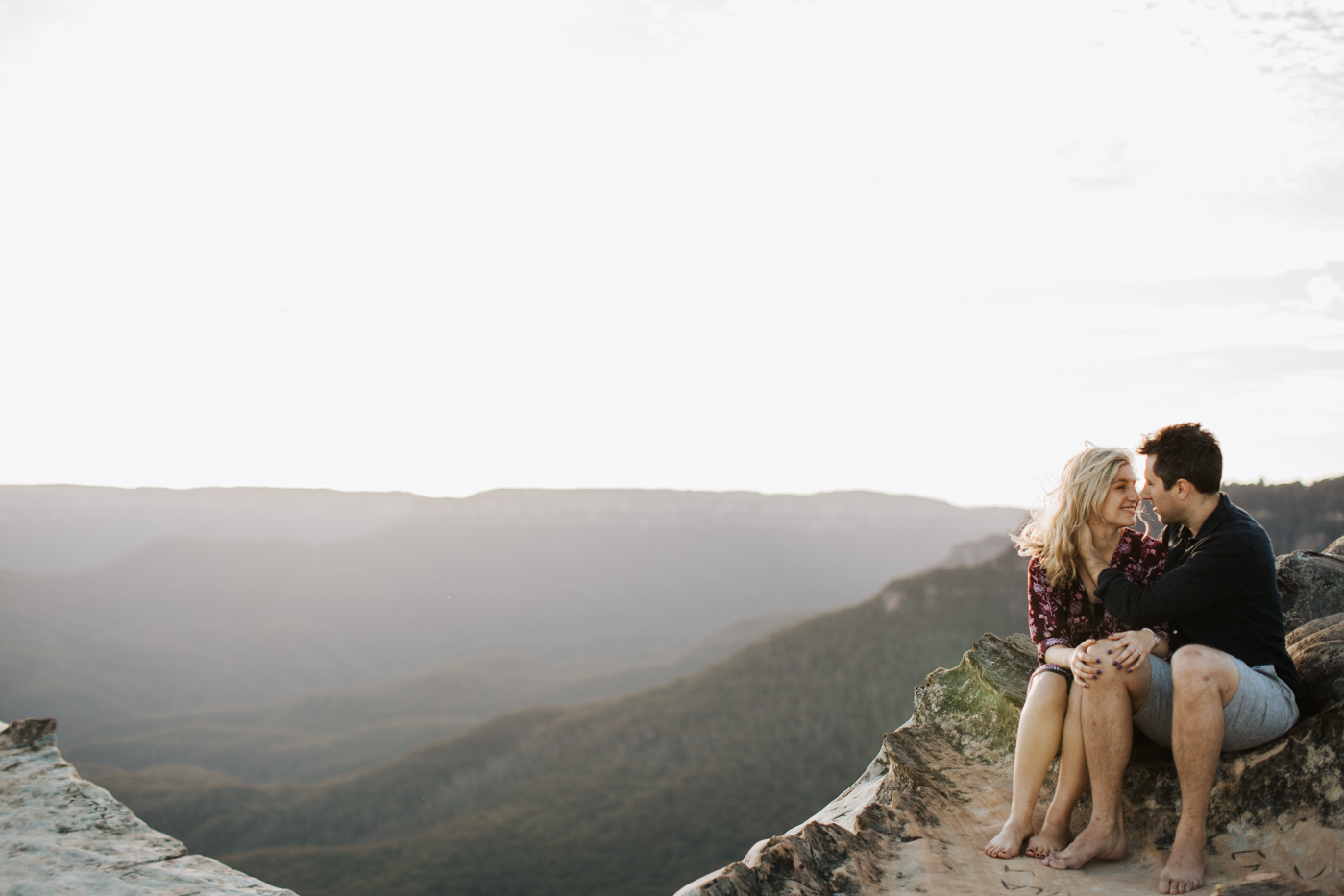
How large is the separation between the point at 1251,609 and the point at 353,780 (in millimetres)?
88193

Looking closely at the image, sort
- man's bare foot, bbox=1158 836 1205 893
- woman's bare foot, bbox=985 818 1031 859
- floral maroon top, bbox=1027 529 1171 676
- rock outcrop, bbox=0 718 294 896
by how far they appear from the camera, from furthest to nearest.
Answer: rock outcrop, bbox=0 718 294 896 < floral maroon top, bbox=1027 529 1171 676 < woman's bare foot, bbox=985 818 1031 859 < man's bare foot, bbox=1158 836 1205 893

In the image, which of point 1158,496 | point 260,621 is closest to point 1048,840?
point 1158,496

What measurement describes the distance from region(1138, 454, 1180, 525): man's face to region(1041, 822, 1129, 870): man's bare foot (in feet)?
5.44

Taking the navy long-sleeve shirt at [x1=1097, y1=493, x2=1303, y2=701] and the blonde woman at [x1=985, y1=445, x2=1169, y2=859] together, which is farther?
the blonde woman at [x1=985, y1=445, x2=1169, y2=859]

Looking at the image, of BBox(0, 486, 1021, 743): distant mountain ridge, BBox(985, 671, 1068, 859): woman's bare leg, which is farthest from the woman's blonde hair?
BBox(0, 486, 1021, 743): distant mountain ridge

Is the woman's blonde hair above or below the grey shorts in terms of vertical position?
above

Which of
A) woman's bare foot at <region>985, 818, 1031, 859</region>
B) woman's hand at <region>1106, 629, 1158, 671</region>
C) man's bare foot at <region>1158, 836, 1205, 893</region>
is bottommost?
woman's bare foot at <region>985, 818, 1031, 859</region>

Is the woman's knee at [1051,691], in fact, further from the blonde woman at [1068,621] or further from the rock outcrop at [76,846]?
the rock outcrop at [76,846]

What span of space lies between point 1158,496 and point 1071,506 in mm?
427

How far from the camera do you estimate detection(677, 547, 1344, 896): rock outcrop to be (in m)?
4.18

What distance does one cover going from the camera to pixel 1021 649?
6.90 m

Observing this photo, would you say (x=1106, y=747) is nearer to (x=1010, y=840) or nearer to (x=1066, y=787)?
(x=1066, y=787)

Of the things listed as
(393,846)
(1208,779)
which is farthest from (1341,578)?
(393,846)

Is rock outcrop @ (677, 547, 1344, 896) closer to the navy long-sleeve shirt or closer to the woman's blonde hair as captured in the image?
the navy long-sleeve shirt
